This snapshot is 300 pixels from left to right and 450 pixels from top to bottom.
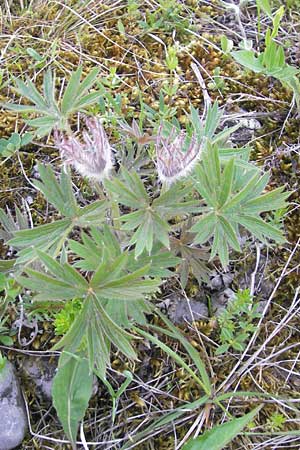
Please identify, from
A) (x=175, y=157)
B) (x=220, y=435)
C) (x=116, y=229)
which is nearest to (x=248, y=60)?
(x=175, y=157)

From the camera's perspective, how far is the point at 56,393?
186 centimetres

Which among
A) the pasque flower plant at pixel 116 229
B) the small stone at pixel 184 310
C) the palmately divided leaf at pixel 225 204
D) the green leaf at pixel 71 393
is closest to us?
the pasque flower plant at pixel 116 229

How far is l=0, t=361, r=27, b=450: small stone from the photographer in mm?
1873

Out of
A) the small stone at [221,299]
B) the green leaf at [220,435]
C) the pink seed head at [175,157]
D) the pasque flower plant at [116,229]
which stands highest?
the pink seed head at [175,157]

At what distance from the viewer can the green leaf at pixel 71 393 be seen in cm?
184

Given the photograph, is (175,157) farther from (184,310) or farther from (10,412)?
(10,412)

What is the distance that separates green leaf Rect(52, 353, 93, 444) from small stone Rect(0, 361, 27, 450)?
5.9 inches

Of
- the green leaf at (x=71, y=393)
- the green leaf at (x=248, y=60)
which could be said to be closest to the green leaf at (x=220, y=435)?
the green leaf at (x=71, y=393)

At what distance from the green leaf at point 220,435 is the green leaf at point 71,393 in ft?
1.14

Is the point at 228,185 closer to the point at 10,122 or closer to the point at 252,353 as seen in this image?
the point at 252,353

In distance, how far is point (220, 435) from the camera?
5.94ft

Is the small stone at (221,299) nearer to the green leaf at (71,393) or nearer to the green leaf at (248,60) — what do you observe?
the green leaf at (71,393)

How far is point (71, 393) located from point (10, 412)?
0.22 meters

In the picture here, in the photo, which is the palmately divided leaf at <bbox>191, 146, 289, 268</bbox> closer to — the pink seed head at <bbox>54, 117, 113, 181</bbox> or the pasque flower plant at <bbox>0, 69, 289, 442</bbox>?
the pasque flower plant at <bbox>0, 69, 289, 442</bbox>
